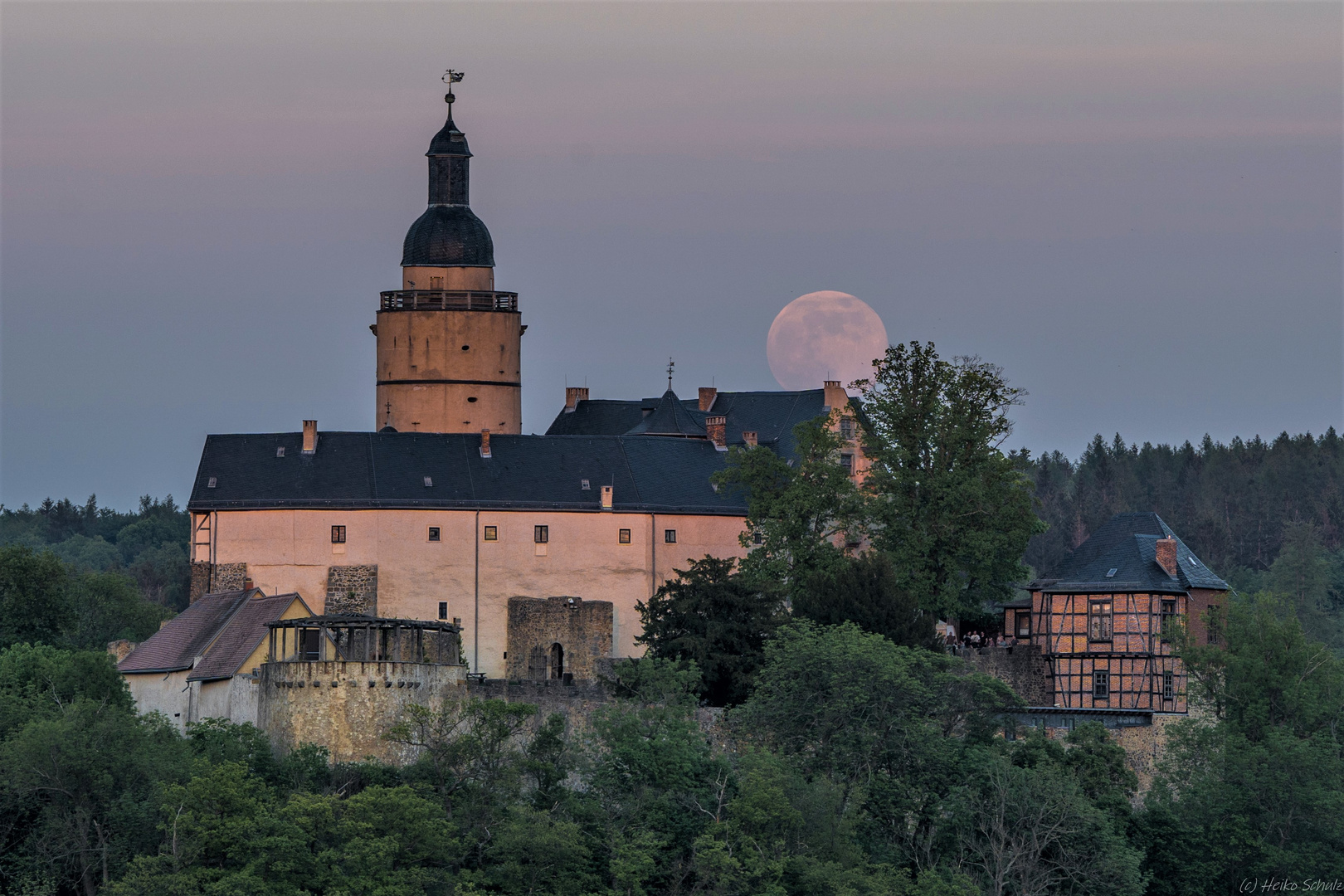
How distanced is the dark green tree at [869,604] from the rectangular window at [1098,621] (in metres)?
4.71

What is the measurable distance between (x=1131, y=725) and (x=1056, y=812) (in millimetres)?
9099

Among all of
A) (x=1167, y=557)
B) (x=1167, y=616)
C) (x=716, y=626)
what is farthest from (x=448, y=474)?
(x=1167, y=616)

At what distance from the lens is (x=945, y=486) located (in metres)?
61.2

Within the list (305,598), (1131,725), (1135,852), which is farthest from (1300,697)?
(305,598)

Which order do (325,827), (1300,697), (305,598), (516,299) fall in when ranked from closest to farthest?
(325,827), (1300,697), (305,598), (516,299)

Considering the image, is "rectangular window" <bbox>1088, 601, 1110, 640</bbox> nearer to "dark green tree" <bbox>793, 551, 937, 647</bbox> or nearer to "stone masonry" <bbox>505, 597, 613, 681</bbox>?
"dark green tree" <bbox>793, 551, 937, 647</bbox>

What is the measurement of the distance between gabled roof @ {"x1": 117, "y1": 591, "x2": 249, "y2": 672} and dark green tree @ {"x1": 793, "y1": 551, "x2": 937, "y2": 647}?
14.4 metres

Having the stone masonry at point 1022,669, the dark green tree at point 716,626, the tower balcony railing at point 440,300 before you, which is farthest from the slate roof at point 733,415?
the dark green tree at point 716,626

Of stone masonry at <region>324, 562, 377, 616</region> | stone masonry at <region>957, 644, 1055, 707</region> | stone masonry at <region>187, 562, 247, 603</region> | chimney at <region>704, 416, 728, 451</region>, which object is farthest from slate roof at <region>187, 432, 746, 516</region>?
stone masonry at <region>957, 644, 1055, 707</region>

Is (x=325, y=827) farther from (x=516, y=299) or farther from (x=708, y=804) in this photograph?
(x=516, y=299)

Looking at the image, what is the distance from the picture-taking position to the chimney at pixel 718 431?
68.2 meters

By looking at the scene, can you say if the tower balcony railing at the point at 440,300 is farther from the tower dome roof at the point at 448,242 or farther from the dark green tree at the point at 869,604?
the dark green tree at the point at 869,604

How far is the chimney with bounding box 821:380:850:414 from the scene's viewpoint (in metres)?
70.1

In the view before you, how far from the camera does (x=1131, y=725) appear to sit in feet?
192
